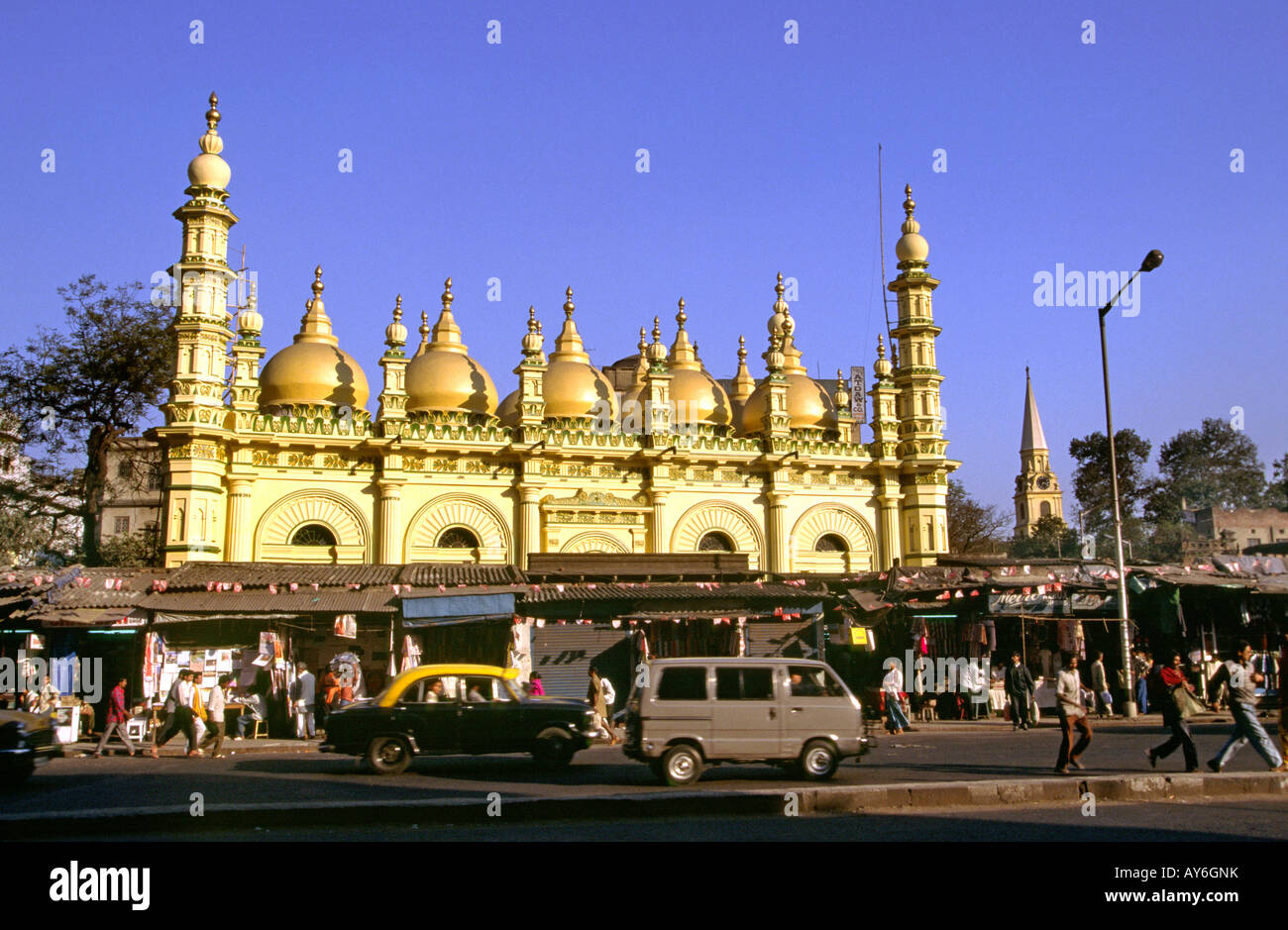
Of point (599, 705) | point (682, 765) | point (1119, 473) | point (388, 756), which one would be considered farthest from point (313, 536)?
point (1119, 473)

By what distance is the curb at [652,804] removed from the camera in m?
10.6

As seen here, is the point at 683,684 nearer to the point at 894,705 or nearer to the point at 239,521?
the point at 894,705

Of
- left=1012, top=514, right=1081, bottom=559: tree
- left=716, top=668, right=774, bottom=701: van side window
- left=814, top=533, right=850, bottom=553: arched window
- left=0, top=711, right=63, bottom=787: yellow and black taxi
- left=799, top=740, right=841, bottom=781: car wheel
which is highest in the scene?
left=1012, top=514, right=1081, bottom=559: tree

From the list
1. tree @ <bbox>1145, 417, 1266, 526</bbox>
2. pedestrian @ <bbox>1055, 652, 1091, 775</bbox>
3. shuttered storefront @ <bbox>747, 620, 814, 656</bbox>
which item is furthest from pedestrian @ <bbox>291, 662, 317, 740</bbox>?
tree @ <bbox>1145, 417, 1266, 526</bbox>

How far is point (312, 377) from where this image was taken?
3019 centimetres

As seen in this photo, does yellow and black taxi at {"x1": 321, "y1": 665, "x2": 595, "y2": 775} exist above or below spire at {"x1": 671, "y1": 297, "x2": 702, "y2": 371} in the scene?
below

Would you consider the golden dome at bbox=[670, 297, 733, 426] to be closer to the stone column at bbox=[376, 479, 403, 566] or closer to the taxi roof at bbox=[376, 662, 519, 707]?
the stone column at bbox=[376, 479, 403, 566]

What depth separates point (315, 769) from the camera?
1580 centimetres

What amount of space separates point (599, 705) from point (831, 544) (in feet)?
42.6

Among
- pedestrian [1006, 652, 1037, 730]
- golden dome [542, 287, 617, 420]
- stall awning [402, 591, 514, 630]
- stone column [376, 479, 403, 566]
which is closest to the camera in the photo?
pedestrian [1006, 652, 1037, 730]

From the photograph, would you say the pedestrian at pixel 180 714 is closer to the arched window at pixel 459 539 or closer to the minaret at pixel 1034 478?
the arched window at pixel 459 539

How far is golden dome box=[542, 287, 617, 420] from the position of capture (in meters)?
31.9

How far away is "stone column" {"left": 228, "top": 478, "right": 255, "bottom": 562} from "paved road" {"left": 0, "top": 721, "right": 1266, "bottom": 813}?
8817 millimetres
